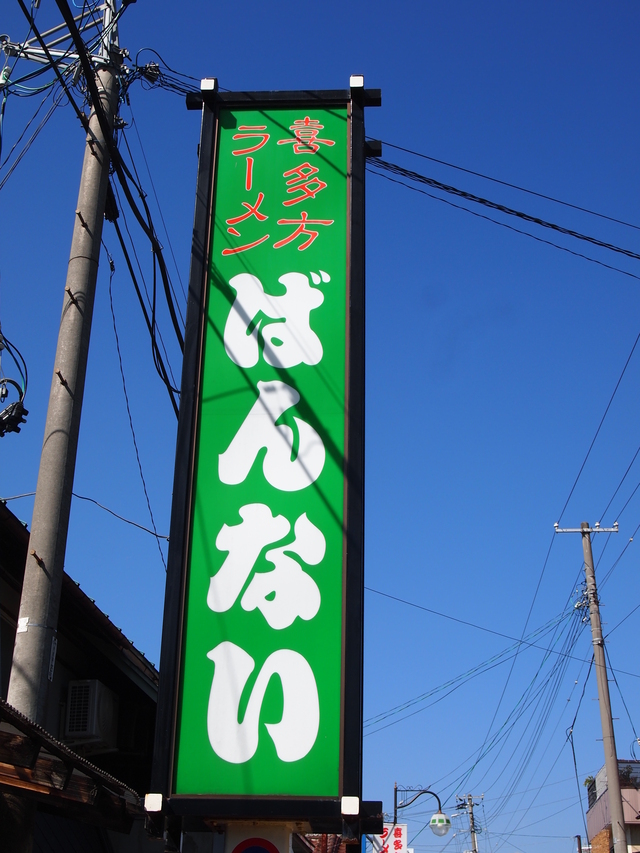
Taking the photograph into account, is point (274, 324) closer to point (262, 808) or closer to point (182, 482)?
point (182, 482)

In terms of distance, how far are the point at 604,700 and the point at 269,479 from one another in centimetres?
1830

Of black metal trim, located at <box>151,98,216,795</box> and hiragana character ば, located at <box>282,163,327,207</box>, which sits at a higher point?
hiragana character ば, located at <box>282,163,327,207</box>

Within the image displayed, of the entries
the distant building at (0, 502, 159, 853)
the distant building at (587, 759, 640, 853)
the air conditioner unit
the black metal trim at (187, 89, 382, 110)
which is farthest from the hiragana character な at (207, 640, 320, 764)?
the distant building at (587, 759, 640, 853)

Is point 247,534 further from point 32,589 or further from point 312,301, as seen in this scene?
point 312,301

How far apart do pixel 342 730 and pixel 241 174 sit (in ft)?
16.2

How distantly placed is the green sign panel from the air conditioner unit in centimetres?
363

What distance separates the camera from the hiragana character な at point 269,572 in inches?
249

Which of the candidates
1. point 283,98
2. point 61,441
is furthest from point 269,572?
point 283,98

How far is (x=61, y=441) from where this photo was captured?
6.54m

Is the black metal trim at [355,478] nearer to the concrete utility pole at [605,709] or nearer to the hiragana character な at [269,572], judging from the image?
the hiragana character な at [269,572]

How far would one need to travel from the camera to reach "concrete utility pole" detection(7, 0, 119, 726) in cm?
593

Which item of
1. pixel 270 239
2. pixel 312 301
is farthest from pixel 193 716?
pixel 270 239

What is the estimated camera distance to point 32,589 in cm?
608

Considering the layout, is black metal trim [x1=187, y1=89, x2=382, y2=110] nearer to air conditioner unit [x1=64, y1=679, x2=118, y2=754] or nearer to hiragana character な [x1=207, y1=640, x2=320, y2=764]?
hiragana character な [x1=207, y1=640, x2=320, y2=764]
